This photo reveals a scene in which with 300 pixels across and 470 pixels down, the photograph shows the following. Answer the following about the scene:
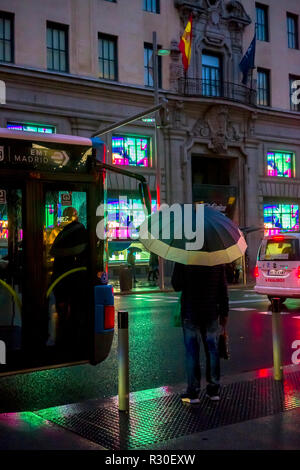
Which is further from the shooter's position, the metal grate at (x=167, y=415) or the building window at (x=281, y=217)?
the building window at (x=281, y=217)

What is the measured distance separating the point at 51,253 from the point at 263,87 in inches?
1196

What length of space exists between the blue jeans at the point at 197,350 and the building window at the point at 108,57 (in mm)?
23801

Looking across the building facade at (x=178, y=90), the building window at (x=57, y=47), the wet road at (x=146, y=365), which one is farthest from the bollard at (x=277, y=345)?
the building window at (x=57, y=47)

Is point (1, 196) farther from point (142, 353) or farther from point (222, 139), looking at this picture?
point (222, 139)

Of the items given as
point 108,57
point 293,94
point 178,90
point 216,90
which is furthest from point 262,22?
point 108,57

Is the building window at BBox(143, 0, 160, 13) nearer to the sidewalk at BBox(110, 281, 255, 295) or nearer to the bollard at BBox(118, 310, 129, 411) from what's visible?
the sidewalk at BBox(110, 281, 255, 295)

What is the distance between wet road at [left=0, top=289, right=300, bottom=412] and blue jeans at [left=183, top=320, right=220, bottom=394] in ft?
3.73

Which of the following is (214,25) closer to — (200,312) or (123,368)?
(200,312)

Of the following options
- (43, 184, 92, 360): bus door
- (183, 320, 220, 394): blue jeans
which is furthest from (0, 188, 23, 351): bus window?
(183, 320, 220, 394): blue jeans

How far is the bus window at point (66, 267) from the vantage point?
20.7 feet

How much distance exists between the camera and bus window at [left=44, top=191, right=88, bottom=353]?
6.30 meters

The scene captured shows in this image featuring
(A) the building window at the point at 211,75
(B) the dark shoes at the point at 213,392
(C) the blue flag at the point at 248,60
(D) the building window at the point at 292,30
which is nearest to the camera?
(B) the dark shoes at the point at 213,392

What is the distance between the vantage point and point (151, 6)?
1167 inches

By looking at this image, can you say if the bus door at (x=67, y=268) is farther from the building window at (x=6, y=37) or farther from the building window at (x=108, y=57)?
the building window at (x=108, y=57)
